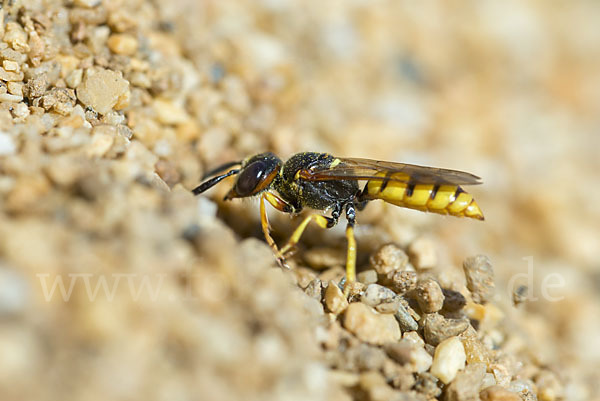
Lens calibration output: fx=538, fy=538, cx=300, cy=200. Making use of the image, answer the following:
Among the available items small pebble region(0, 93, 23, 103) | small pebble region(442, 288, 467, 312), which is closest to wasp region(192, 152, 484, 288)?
small pebble region(442, 288, 467, 312)

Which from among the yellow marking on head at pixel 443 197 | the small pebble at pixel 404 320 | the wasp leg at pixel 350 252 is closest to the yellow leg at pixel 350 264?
the wasp leg at pixel 350 252

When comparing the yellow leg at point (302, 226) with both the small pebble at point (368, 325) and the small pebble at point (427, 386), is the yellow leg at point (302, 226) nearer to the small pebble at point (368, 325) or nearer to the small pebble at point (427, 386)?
the small pebble at point (368, 325)

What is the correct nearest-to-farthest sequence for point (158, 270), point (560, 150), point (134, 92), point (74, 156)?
point (158, 270) < point (74, 156) < point (134, 92) < point (560, 150)

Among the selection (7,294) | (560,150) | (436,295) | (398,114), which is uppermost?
(560,150)

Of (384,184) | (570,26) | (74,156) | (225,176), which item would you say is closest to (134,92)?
(225,176)

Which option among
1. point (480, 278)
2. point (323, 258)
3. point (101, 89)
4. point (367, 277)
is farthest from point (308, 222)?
point (101, 89)

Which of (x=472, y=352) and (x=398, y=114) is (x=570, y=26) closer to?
(x=398, y=114)

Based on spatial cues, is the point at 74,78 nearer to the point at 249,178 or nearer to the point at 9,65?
the point at 9,65
